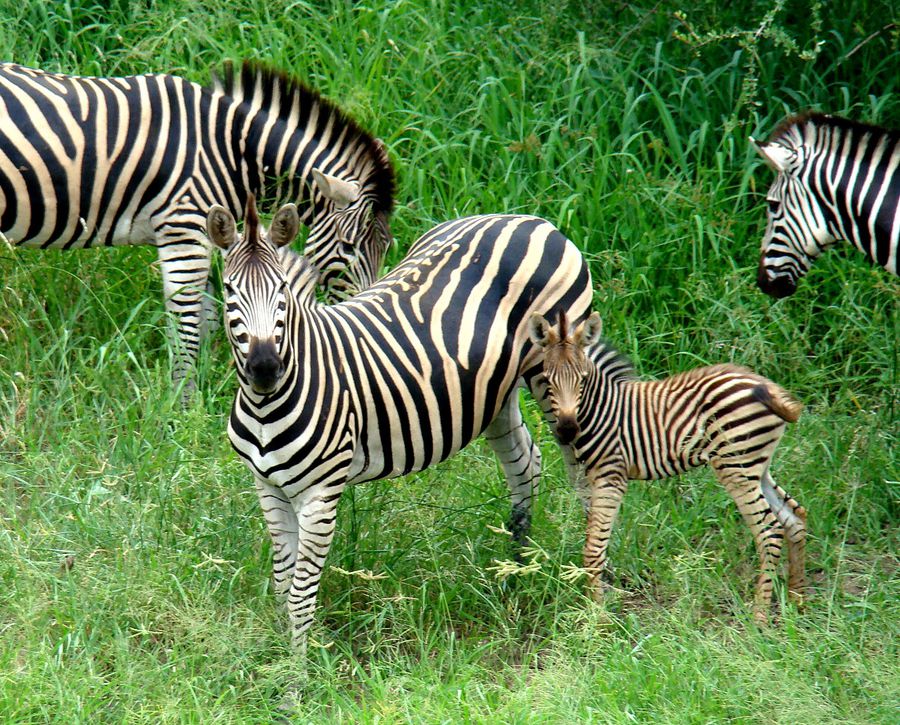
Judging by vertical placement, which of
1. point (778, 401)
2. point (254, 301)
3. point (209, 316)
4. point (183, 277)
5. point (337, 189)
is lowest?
point (209, 316)

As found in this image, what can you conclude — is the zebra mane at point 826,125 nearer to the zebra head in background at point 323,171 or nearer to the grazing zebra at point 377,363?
the grazing zebra at point 377,363

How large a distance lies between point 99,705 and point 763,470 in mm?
3237

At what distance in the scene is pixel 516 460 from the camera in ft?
20.5

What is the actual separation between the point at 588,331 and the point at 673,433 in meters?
0.66

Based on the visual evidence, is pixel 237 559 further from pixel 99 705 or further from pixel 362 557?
pixel 99 705

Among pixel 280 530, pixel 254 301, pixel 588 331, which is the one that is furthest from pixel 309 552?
pixel 588 331

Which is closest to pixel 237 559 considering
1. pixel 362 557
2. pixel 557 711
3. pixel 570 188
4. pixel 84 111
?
pixel 362 557

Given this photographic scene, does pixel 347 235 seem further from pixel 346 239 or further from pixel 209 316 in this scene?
pixel 209 316

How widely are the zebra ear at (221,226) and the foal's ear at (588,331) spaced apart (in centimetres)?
173

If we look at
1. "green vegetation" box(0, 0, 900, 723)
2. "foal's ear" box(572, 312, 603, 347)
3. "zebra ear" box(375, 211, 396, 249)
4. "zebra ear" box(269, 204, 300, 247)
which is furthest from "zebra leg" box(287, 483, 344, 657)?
"zebra ear" box(375, 211, 396, 249)

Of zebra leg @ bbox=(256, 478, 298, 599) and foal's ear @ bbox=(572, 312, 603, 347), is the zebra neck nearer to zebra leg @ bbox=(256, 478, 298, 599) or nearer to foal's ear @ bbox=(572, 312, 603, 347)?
foal's ear @ bbox=(572, 312, 603, 347)

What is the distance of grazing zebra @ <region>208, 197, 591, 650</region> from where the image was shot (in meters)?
5.03

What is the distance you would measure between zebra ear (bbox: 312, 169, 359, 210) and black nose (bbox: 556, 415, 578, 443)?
7.38ft

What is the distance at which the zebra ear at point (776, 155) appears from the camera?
22.0ft
